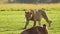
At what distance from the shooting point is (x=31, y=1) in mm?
73562

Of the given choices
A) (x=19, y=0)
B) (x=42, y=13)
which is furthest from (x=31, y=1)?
(x=42, y=13)

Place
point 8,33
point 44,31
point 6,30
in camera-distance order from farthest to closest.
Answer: point 6,30 → point 8,33 → point 44,31

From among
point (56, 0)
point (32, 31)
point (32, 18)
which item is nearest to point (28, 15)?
point (32, 18)

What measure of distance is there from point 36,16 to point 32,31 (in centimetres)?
625

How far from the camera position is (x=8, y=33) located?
15.5 m

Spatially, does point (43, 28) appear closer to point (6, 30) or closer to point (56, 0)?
point (6, 30)

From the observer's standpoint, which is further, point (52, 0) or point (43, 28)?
point (52, 0)

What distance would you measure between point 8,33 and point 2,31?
98 centimetres

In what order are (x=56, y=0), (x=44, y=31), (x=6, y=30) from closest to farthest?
(x=44, y=31)
(x=6, y=30)
(x=56, y=0)

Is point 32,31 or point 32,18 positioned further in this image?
point 32,18

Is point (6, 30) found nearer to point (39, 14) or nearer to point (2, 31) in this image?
point (2, 31)

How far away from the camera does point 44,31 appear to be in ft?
35.6

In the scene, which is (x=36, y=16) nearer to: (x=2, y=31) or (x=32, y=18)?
(x=32, y=18)

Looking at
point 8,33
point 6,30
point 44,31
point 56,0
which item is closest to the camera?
A: point 44,31
